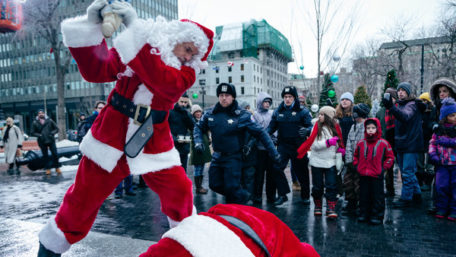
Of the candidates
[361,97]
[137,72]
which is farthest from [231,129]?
[361,97]

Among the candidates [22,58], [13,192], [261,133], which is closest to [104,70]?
[261,133]

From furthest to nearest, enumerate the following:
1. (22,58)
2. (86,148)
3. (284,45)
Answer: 1. (284,45)
2. (22,58)
3. (86,148)

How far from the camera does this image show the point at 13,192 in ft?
22.9

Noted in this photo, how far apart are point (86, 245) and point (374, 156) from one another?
12.6 ft

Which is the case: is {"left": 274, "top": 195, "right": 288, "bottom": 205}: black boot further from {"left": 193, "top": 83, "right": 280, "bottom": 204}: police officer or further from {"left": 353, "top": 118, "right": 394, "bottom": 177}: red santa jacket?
{"left": 353, "top": 118, "right": 394, "bottom": 177}: red santa jacket

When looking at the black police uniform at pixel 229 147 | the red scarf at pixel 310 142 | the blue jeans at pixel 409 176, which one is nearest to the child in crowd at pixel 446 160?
the blue jeans at pixel 409 176

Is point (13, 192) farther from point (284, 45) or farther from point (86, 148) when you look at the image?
point (284, 45)

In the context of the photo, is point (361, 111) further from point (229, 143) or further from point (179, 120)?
point (179, 120)

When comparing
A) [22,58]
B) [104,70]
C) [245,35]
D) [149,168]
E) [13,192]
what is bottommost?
[13,192]

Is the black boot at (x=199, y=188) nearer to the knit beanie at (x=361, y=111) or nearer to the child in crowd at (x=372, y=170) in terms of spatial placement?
the child in crowd at (x=372, y=170)

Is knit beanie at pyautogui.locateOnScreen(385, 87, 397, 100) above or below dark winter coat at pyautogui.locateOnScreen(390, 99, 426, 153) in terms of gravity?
above

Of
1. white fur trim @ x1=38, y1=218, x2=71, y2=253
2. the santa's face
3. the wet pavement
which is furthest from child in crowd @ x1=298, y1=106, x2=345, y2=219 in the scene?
white fur trim @ x1=38, y1=218, x2=71, y2=253

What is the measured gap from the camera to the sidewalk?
3.04 m

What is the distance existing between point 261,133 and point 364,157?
153 centimetres
